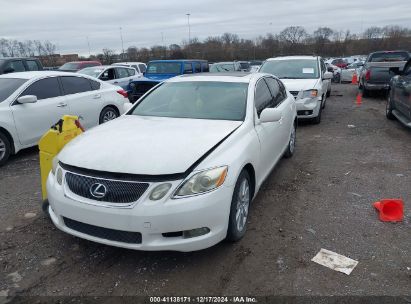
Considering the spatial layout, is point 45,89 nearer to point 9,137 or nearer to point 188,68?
point 9,137

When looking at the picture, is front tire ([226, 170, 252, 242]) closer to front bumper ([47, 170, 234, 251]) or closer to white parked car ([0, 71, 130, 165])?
front bumper ([47, 170, 234, 251])

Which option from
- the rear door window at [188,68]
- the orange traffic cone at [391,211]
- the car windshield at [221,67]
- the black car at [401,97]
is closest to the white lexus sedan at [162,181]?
the orange traffic cone at [391,211]

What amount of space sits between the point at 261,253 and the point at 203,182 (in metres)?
1.01

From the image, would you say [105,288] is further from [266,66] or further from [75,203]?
[266,66]

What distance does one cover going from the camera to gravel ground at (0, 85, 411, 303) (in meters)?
3.00

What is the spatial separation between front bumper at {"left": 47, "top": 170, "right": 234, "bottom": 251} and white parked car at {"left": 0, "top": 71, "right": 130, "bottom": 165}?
3909 millimetres

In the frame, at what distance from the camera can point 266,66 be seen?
35.0 ft

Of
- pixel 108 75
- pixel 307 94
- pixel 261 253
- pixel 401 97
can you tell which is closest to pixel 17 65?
pixel 108 75

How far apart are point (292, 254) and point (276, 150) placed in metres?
1.86

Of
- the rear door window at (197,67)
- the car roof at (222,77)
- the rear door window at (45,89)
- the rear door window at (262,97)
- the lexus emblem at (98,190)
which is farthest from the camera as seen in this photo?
the rear door window at (197,67)

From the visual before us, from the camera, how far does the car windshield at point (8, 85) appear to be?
21.2ft

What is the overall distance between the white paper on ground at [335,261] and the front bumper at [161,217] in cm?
98

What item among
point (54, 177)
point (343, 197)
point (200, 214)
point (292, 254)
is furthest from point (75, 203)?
point (343, 197)

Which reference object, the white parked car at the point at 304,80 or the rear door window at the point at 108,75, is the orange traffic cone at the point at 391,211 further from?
the rear door window at the point at 108,75
